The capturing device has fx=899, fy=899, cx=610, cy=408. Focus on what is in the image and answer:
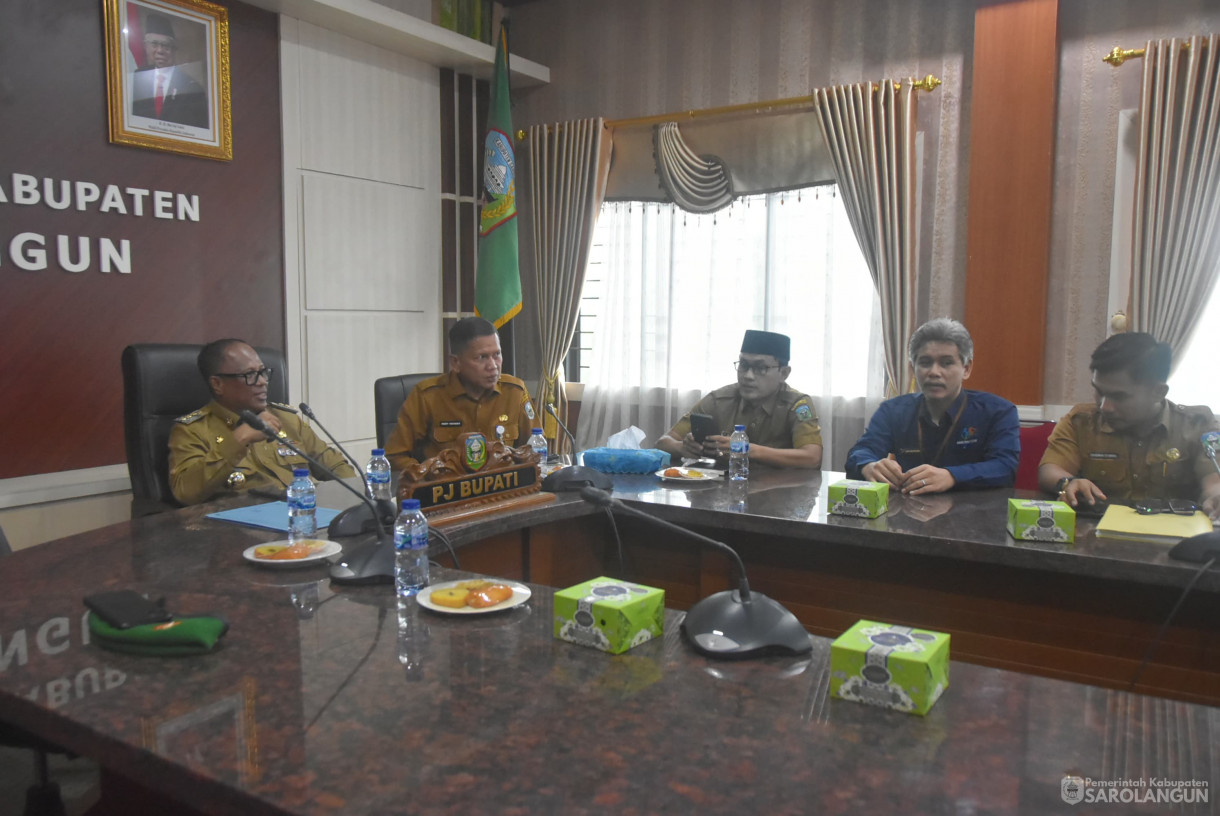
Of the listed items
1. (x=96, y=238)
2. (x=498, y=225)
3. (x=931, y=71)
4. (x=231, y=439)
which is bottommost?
(x=231, y=439)

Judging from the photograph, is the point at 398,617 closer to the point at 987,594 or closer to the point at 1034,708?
the point at 1034,708

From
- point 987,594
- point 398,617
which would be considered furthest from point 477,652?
point 987,594

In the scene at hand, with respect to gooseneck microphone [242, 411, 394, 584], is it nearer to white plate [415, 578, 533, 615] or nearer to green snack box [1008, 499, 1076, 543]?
white plate [415, 578, 533, 615]

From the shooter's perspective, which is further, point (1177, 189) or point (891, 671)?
point (1177, 189)

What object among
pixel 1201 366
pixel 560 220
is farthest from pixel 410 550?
pixel 560 220

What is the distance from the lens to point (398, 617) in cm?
142

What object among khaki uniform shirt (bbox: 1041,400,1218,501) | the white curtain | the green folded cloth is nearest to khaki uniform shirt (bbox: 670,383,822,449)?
khaki uniform shirt (bbox: 1041,400,1218,501)

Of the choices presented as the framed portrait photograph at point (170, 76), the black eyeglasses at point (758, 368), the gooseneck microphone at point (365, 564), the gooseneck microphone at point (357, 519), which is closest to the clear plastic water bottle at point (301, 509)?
the gooseneck microphone at point (357, 519)

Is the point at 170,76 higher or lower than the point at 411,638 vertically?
higher

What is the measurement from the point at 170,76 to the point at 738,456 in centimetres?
274

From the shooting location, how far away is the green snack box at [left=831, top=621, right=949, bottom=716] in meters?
1.06

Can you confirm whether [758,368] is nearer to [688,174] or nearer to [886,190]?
[886,190]

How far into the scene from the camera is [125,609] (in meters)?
1.33

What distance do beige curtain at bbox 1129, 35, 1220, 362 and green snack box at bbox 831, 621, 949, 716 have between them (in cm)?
302
